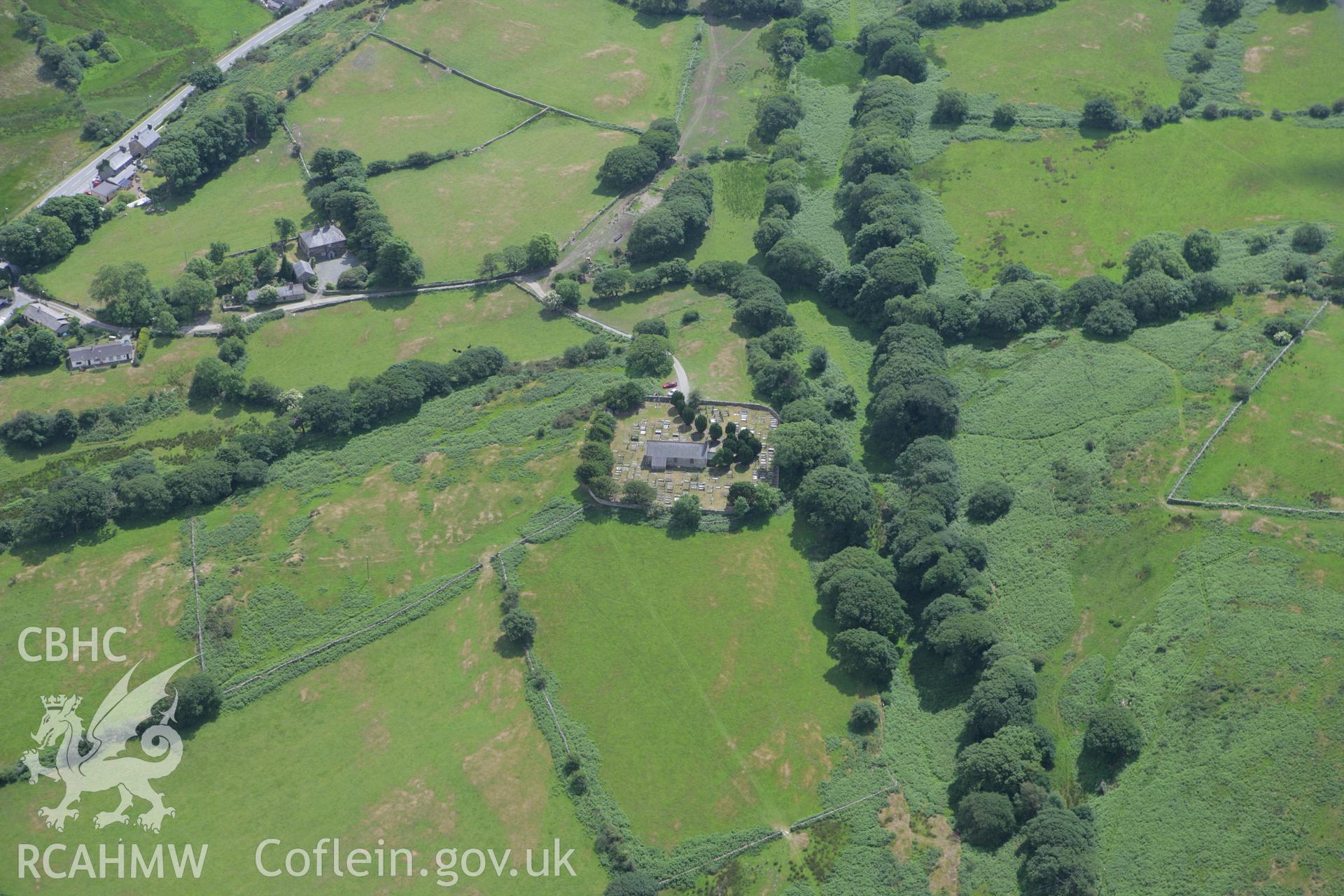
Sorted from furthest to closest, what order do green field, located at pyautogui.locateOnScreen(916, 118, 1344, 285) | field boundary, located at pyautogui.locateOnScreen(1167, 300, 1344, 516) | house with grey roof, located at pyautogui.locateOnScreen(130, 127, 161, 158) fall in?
house with grey roof, located at pyautogui.locateOnScreen(130, 127, 161, 158) → green field, located at pyautogui.locateOnScreen(916, 118, 1344, 285) → field boundary, located at pyautogui.locateOnScreen(1167, 300, 1344, 516)

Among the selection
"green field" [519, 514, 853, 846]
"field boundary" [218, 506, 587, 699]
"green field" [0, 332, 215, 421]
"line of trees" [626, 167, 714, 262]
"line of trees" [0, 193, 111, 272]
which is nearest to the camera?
"green field" [519, 514, 853, 846]

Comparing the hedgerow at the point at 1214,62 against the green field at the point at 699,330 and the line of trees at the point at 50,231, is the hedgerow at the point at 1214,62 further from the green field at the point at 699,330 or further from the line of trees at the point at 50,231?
the line of trees at the point at 50,231

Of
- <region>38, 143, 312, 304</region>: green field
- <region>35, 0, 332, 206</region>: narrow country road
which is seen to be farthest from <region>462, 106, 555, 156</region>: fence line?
<region>35, 0, 332, 206</region>: narrow country road

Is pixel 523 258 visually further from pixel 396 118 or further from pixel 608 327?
pixel 396 118

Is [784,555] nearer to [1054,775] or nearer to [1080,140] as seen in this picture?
[1054,775]

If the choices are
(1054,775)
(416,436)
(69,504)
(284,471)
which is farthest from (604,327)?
(1054,775)

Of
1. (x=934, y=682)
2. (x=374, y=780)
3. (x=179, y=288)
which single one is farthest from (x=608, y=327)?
(x=374, y=780)

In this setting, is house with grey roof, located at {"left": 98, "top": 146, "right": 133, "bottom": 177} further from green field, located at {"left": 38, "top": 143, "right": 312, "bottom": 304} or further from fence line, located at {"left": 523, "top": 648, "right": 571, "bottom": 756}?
fence line, located at {"left": 523, "top": 648, "right": 571, "bottom": 756}

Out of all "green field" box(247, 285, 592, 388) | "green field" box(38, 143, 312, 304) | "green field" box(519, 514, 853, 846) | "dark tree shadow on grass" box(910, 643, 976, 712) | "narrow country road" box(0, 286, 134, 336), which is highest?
"green field" box(38, 143, 312, 304)
